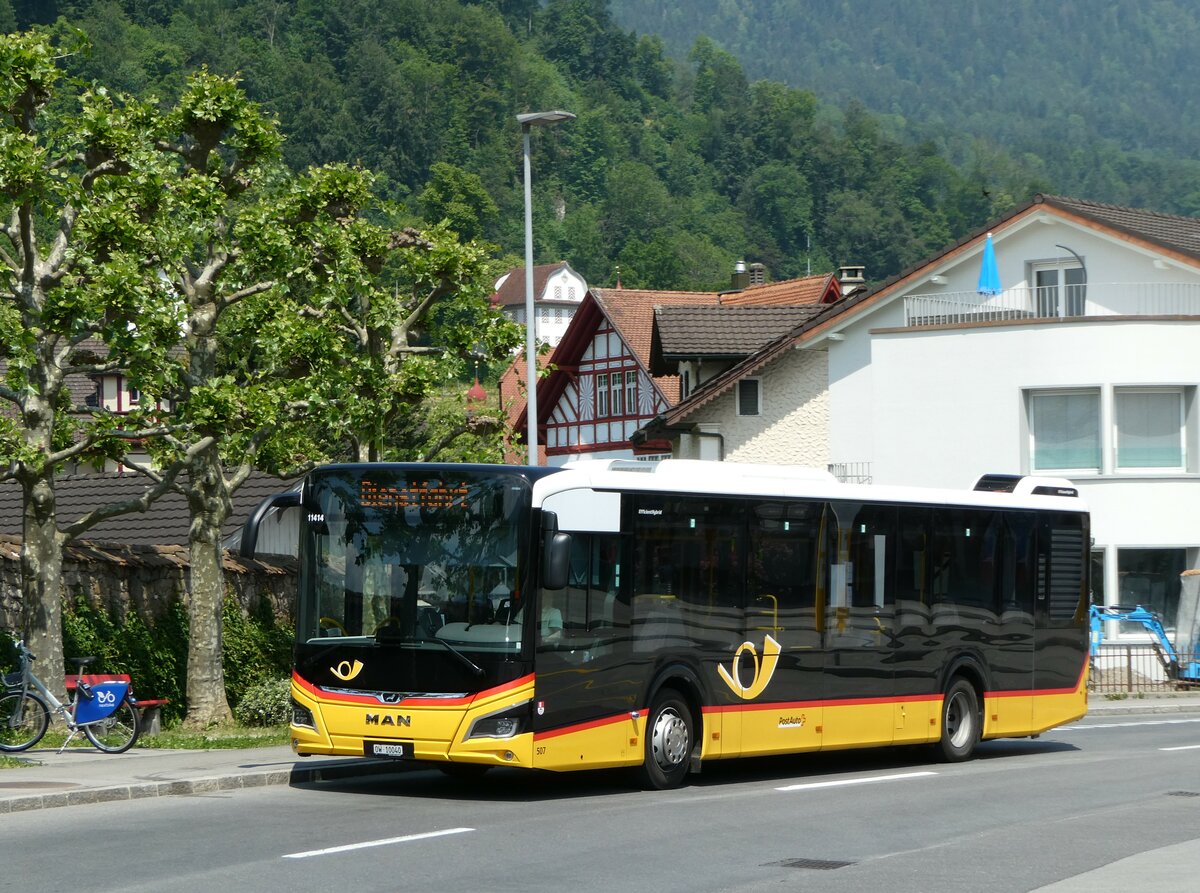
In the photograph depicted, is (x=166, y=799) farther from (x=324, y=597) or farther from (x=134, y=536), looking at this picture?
(x=134, y=536)

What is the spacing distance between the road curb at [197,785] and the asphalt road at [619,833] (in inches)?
7.7

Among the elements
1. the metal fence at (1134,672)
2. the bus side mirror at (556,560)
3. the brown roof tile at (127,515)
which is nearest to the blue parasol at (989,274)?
the metal fence at (1134,672)

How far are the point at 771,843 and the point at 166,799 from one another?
5.09 metres


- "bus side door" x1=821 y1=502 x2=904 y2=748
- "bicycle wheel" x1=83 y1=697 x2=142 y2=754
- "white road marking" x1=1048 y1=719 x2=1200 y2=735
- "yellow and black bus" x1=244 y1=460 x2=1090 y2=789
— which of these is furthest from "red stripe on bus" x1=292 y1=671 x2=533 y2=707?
"white road marking" x1=1048 y1=719 x2=1200 y2=735

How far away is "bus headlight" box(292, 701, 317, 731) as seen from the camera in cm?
1521

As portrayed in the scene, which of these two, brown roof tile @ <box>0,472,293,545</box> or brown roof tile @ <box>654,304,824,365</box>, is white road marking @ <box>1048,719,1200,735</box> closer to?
brown roof tile @ <box>0,472,293,545</box>

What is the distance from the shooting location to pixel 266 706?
22.9m

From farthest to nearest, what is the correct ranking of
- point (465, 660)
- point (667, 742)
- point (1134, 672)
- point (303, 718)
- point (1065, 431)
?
1. point (1065, 431)
2. point (1134, 672)
3. point (667, 742)
4. point (303, 718)
5. point (465, 660)

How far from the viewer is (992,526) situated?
65.3ft

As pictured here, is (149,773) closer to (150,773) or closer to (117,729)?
(150,773)

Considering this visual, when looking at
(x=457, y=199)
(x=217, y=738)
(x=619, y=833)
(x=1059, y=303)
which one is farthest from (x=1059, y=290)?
(x=457, y=199)

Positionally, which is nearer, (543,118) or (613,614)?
(613,614)

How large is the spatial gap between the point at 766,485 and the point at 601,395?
45.6 meters

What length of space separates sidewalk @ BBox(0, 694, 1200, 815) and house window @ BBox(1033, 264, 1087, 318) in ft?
84.9
